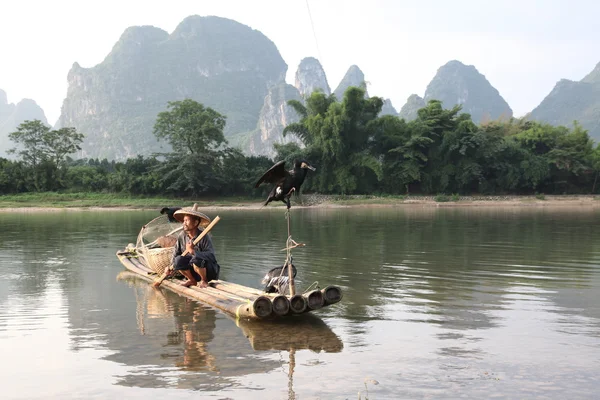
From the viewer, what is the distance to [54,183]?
4081cm

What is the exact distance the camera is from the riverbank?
36.7 meters

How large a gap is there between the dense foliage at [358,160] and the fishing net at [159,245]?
27.0 metres

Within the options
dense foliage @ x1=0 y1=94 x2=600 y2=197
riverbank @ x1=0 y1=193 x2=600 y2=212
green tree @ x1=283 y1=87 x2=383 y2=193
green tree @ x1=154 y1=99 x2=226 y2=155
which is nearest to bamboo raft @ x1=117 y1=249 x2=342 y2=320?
riverbank @ x1=0 y1=193 x2=600 y2=212

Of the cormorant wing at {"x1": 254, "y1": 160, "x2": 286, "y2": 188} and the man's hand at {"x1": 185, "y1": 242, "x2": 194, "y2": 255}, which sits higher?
the cormorant wing at {"x1": 254, "y1": 160, "x2": 286, "y2": 188}

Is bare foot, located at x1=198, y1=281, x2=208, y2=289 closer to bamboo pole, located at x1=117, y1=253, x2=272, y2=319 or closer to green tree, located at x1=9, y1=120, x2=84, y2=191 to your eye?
bamboo pole, located at x1=117, y1=253, x2=272, y2=319

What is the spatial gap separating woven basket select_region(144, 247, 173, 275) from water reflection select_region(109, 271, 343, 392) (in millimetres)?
1676

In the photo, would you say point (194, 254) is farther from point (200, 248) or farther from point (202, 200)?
point (202, 200)

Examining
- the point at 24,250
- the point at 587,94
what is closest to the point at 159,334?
the point at 24,250

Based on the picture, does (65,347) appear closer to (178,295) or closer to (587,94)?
(178,295)

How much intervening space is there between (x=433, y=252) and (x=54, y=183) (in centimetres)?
3508

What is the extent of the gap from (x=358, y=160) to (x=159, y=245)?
29828mm

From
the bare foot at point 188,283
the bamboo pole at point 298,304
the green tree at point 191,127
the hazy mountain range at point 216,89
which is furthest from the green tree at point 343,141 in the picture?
the hazy mountain range at point 216,89

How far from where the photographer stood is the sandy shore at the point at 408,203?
120 feet

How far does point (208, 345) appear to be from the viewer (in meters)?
5.55
